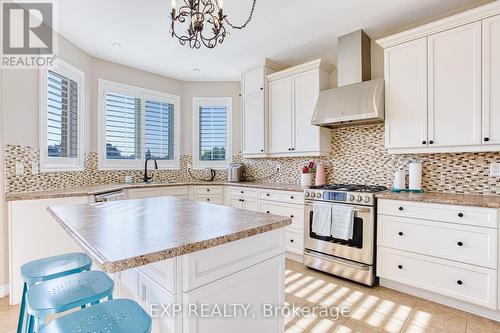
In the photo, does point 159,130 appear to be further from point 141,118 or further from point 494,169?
point 494,169

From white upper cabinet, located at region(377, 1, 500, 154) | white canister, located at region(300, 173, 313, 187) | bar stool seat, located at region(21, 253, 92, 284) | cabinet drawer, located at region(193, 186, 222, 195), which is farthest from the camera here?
cabinet drawer, located at region(193, 186, 222, 195)

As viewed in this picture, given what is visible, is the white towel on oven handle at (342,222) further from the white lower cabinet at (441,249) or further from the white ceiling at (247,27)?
the white ceiling at (247,27)

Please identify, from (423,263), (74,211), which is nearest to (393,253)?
(423,263)

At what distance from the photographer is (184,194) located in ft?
13.9

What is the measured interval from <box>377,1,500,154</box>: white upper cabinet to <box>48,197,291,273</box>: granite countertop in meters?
1.99

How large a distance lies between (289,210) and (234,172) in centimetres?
143

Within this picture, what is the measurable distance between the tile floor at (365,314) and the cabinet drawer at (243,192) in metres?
1.40

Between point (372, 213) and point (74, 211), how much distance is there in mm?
2528

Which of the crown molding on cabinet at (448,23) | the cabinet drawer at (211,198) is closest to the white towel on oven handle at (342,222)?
the crown molding on cabinet at (448,23)

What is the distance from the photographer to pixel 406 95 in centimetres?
268

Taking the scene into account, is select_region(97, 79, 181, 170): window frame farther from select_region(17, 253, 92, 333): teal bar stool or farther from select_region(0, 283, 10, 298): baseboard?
select_region(17, 253, 92, 333): teal bar stool

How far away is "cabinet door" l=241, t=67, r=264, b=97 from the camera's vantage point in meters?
4.00

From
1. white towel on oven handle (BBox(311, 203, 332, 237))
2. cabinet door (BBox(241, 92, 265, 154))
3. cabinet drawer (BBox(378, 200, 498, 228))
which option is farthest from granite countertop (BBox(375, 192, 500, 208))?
cabinet door (BBox(241, 92, 265, 154))

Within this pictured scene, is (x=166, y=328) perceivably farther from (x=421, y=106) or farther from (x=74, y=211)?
(x=421, y=106)
